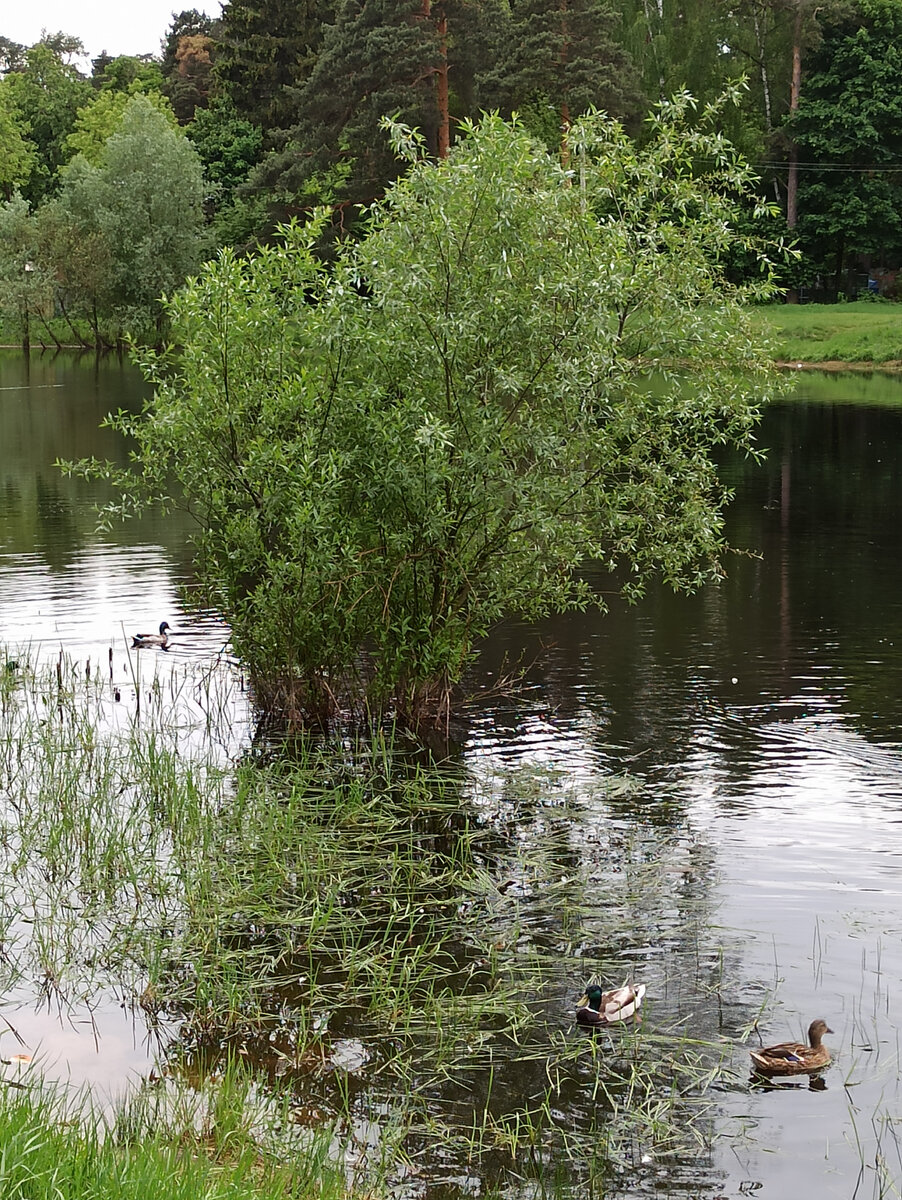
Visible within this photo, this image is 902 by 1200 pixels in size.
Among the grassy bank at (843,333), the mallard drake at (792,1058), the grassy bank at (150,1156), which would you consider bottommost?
the mallard drake at (792,1058)

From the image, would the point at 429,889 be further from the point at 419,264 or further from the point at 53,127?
the point at 53,127

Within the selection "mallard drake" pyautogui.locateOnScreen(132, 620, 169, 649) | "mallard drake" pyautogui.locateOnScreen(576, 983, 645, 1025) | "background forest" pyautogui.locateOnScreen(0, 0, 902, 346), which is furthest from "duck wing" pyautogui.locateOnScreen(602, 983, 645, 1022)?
"background forest" pyautogui.locateOnScreen(0, 0, 902, 346)

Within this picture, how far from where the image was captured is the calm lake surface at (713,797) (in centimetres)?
876

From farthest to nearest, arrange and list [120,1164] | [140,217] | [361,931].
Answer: [140,217] → [361,931] → [120,1164]

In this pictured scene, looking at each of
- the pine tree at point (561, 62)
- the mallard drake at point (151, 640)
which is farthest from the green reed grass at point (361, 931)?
the pine tree at point (561, 62)

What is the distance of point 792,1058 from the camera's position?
8859 mm

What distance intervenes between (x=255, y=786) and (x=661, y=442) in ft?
20.5

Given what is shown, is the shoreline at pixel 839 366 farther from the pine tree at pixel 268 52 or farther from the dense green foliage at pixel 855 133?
the pine tree at pixel 268 52

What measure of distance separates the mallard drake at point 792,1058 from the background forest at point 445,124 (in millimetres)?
57023

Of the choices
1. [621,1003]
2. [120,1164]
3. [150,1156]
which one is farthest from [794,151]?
[120,1164]

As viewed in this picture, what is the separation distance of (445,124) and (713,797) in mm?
51845

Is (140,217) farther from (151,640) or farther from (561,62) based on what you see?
(151,640)

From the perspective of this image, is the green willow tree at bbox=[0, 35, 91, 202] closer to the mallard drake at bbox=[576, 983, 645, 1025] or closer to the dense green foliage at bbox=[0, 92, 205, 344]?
the dense green foliage at bbox=[0, 92, 205, 344]

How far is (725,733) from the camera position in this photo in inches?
659
